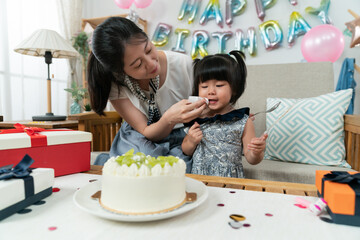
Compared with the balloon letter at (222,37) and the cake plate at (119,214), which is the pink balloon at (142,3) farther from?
the cake plate at (119,214)

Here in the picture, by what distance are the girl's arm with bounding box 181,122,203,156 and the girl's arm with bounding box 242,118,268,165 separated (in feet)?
0.68

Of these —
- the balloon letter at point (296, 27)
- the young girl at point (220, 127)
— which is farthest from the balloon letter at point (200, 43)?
the young girl at point (220, 127)

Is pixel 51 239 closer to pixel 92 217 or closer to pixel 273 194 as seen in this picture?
pixel 92 217

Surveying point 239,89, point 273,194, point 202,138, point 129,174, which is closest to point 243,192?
point 273,194

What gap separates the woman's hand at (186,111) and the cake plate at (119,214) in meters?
0.43

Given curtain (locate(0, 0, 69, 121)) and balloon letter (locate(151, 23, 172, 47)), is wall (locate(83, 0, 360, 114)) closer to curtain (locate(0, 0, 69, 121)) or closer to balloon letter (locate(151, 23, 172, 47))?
balloon letter (locate(151, 23, 172, 47))

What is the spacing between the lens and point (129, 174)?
0.50m

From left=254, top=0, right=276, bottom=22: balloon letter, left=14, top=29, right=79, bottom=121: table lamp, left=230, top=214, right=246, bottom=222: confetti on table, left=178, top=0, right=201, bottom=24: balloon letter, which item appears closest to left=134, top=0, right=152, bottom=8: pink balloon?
left=178, top=0, right=201, bottom=24: balloon letter

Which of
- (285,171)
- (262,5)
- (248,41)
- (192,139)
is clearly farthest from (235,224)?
(262,5)

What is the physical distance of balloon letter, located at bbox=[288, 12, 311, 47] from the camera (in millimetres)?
2801

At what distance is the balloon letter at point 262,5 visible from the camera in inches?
115

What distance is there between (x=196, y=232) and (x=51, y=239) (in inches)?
9.5

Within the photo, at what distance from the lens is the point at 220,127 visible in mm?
1183

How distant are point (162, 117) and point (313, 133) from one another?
0.80 meters
